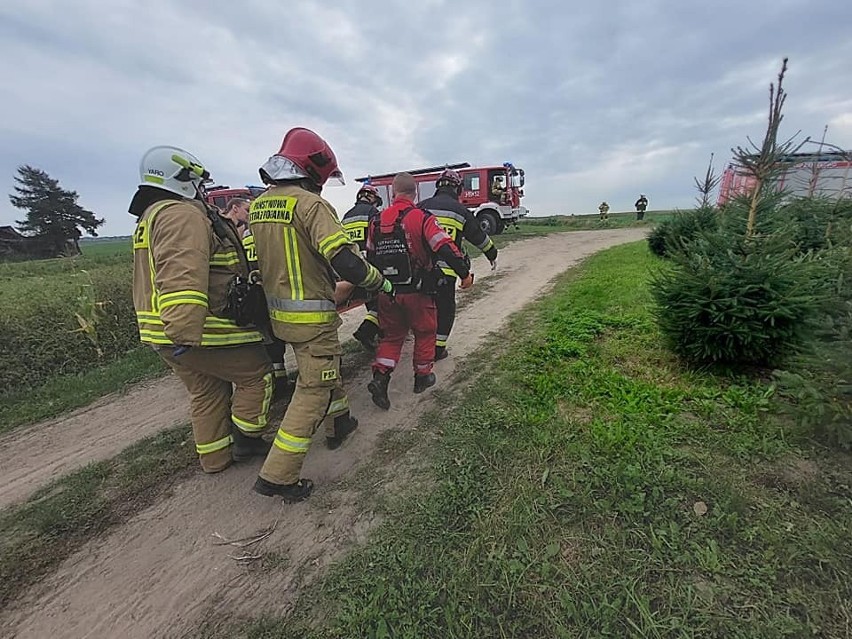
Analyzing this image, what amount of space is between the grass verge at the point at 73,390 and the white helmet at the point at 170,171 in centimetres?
316

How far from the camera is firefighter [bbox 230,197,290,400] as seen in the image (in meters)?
3.42

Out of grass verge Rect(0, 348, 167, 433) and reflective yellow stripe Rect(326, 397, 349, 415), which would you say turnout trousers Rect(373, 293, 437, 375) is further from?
grass verge Rect(0, 348, 167, 433)

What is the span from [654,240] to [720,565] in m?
12.1

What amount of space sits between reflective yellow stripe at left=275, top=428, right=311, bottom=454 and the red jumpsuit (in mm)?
1398

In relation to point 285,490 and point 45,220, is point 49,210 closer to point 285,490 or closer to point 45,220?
point 45,220

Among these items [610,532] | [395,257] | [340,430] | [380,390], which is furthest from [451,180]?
[610,532]

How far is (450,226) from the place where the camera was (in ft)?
14.6

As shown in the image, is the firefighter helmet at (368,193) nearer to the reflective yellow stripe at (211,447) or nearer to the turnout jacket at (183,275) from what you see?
the turnout jacket at (183,275)

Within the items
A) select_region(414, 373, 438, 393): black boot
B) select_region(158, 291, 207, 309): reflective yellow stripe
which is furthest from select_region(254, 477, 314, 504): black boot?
select_region(414, 373, 438, 393): black boot

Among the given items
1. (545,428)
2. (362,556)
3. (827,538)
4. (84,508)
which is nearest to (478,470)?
(545,428)

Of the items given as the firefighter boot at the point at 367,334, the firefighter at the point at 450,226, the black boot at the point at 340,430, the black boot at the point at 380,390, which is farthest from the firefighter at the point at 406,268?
the firefighter boot at the point at 367,334

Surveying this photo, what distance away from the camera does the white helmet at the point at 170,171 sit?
2.59 m

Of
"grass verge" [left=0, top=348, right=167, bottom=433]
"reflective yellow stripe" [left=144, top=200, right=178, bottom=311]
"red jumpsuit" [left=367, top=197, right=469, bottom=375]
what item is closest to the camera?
"reflective yellow stripe" [left=144, top=200, right=178, bottom=311]

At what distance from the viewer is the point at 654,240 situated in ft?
40.2
